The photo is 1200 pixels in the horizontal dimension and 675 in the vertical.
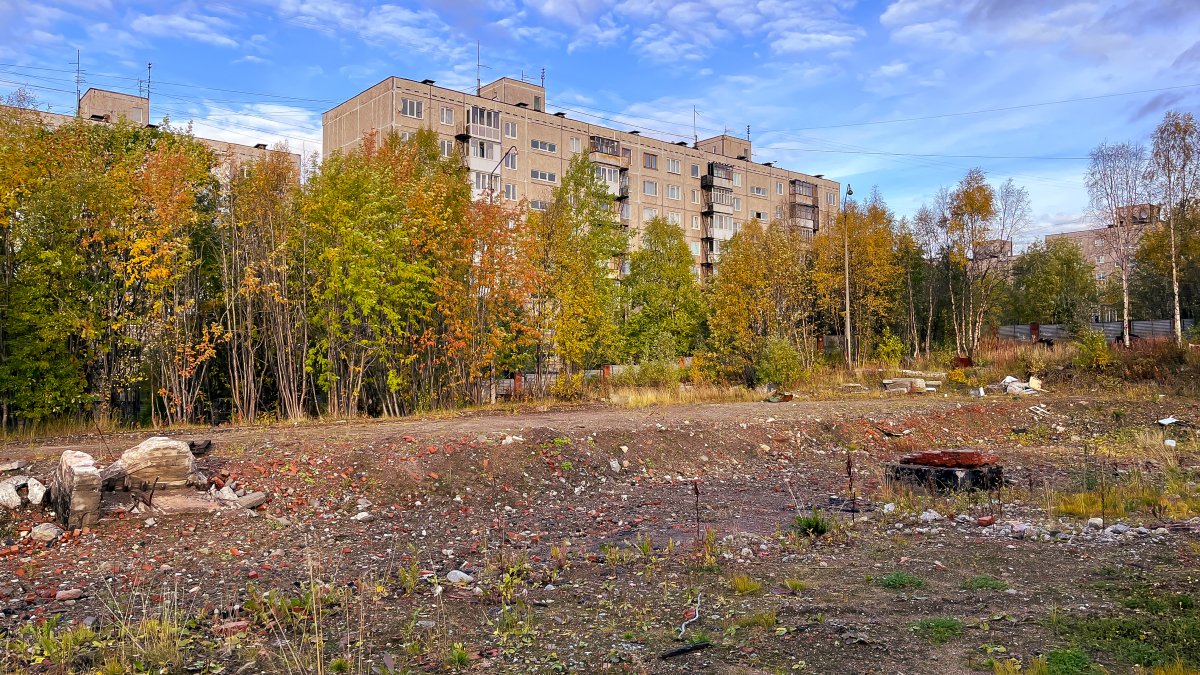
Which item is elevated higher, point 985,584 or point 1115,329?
point 1115,329

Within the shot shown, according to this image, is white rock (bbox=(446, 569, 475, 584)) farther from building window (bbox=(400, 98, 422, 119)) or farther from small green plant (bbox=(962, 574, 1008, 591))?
building window (bbox=(400, 98, 422, 119))

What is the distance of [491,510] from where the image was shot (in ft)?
32.4

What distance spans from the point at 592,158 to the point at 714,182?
13.6 m

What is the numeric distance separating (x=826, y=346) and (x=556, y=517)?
27656mm

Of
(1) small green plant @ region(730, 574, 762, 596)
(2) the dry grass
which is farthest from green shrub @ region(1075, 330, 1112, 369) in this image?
(1) small green plant @ region(730, 574, 762, 596)

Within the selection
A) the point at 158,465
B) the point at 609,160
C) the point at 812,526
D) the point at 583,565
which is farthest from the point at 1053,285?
the point at 158,465

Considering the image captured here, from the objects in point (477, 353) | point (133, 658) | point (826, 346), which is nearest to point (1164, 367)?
point (826, 346)

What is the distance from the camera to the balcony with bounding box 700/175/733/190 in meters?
58.8

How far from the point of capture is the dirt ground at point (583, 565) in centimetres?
471

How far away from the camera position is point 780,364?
76.9 ft

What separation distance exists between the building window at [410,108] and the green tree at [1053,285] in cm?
4020

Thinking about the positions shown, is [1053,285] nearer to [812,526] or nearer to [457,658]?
[812,526]

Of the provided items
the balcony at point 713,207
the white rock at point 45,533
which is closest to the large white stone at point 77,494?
the white rock at point 45,533

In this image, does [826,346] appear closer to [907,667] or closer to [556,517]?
[556,517]
